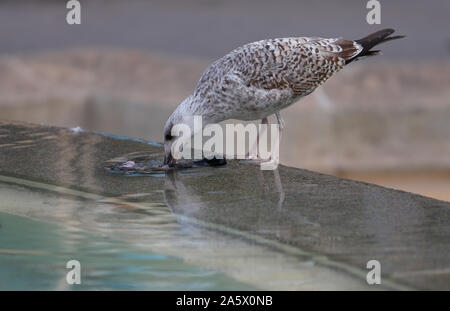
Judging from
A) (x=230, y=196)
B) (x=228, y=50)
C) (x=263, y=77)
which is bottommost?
(x=230, y=196)

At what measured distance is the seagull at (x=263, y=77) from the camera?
134 inches

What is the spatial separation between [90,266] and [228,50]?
6.56 meters

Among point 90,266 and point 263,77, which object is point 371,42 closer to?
point 263,77

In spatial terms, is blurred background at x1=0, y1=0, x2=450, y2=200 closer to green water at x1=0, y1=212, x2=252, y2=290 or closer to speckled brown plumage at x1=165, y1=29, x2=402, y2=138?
speckled brown plumage at x1=165, y1=29, x2=402, y2=138

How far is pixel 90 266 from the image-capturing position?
80.5 inches

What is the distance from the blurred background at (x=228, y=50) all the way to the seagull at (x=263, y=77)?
11.4ft

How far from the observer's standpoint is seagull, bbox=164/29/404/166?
11.2 feet

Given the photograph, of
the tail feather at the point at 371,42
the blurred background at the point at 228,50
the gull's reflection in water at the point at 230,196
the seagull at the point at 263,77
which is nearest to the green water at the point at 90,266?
the gull's reflection in water at the point at 230,196

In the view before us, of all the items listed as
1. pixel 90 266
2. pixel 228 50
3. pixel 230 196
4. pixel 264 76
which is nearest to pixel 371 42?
pixel 264 76

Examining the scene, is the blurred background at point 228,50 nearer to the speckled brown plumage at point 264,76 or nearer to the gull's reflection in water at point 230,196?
the speckled brown plumage at point 264,76

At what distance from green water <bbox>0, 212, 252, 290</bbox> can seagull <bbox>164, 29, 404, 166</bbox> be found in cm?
103

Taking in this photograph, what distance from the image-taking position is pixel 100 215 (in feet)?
7.97

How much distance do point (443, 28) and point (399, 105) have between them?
253 cm
